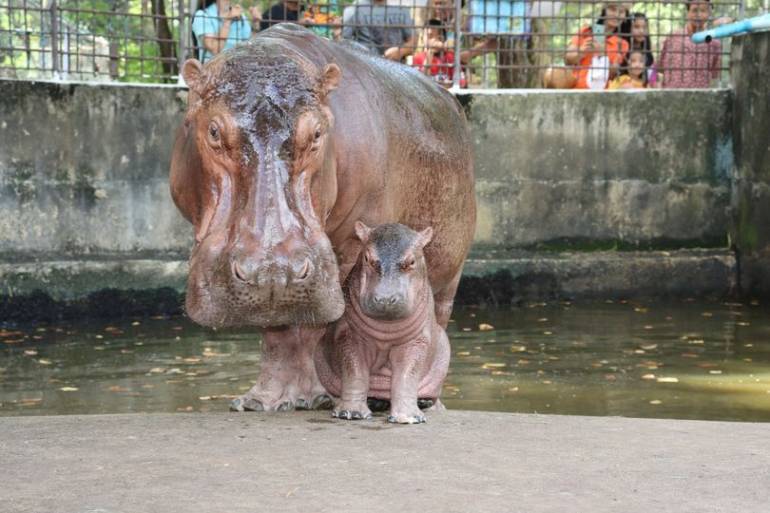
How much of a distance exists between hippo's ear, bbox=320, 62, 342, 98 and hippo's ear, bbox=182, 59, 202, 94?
455 millimetres

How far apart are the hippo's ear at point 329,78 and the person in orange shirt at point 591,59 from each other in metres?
9.03

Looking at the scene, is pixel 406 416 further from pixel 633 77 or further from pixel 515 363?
pixel 633 77

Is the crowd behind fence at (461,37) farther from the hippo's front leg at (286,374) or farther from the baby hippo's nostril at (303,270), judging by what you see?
the baby hippo's nostril at (303,270)

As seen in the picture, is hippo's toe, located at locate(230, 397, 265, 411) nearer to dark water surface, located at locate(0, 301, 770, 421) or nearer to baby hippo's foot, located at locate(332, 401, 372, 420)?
baby hippo's foot, located at locate(332, 401, 372, 420)

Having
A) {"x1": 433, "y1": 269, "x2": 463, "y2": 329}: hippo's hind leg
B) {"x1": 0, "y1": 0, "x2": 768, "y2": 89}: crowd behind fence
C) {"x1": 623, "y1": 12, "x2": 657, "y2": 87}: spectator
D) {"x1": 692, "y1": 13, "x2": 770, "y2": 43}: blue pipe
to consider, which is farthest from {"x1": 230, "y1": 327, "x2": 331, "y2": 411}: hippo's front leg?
{"x1": 623, "y1": 12, "x2": 657, "y2": 87}: spectator

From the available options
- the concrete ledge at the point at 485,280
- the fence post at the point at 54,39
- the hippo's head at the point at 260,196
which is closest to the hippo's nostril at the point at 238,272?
the hippo's head at the point at 260,196

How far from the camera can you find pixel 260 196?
16.9 feet

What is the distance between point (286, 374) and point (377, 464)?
1.47 m

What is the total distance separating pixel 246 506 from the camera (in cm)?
432

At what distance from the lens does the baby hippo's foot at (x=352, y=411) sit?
238 inches

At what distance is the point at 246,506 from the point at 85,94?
354 inches

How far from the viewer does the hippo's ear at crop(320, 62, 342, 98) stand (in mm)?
5594

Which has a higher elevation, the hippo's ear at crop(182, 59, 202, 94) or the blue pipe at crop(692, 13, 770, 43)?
the blue pipe at crop(692, 13, 770, 43)

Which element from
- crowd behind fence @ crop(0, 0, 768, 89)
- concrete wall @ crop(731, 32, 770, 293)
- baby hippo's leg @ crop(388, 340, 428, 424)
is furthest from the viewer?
concrete wall @ crop(731, 32, 770, 293)
